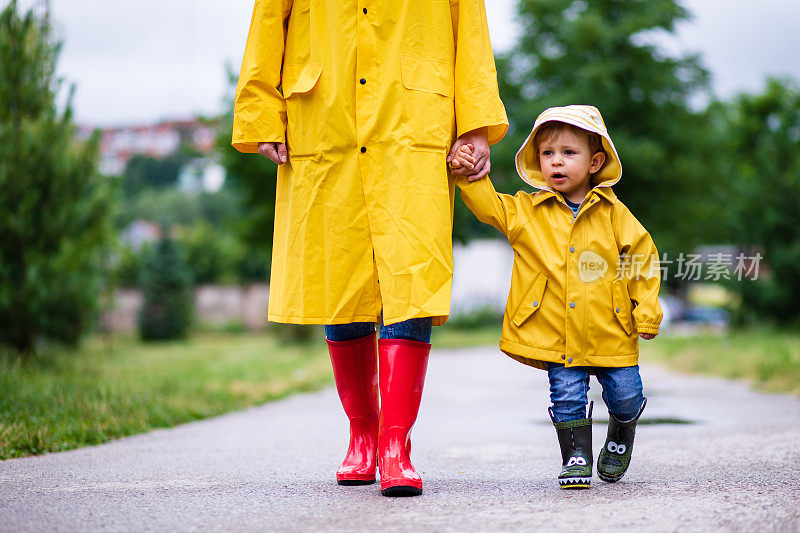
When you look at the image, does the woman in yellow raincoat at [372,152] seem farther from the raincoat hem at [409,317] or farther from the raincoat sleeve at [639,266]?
the raincoat sleeve at [639,266]

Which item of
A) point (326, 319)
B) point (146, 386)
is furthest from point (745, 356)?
point (326, 319)

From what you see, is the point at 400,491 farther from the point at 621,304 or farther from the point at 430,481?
the point at 621,304

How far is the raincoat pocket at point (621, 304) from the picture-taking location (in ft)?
10.7

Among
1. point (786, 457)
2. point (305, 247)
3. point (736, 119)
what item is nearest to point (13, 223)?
point (305, 247)

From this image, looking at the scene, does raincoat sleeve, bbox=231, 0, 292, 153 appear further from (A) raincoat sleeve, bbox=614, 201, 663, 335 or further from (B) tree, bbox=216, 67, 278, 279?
(B) tree, bbox=216, 67, 278, 279

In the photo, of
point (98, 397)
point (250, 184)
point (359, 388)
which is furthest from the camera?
point (250, 184)

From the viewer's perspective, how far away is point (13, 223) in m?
8.00

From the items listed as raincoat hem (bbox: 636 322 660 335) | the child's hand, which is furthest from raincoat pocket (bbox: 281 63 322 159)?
raincoat hem (bbox: 636 322 660 335)

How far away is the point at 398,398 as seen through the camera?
10.2 feet

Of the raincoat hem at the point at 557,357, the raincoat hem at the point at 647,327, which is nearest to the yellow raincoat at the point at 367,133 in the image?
the raincoat hem at the point at 557,357

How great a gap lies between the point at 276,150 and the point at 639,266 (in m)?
1.39

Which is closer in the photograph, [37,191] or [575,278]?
[575,278]

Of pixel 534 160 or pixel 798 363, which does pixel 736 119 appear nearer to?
pixel 798 363

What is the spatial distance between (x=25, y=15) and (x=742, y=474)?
740 cm
